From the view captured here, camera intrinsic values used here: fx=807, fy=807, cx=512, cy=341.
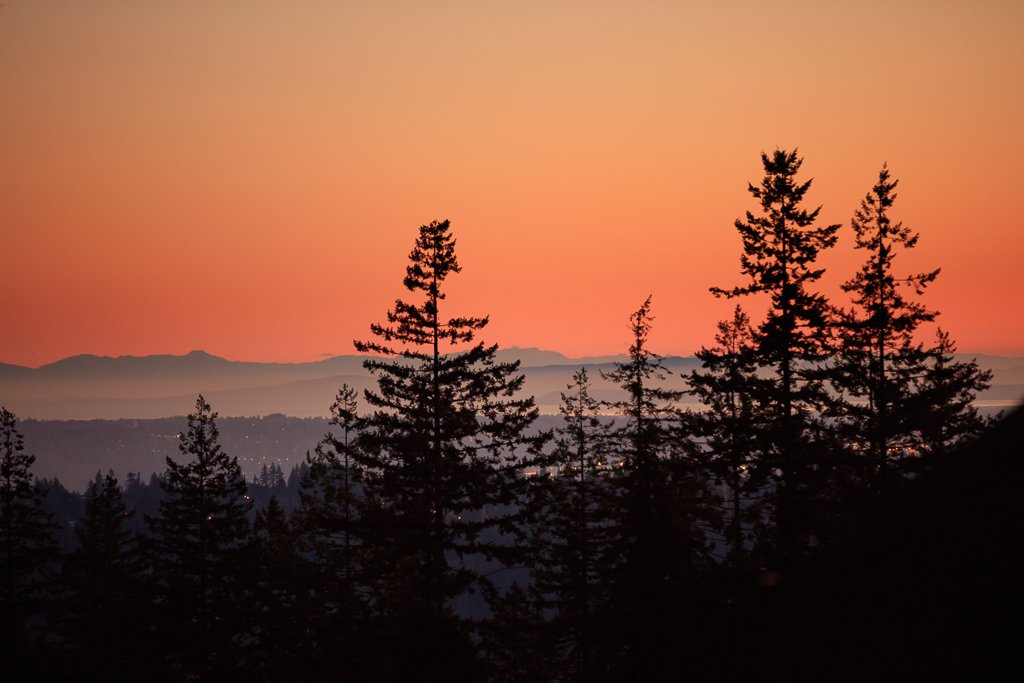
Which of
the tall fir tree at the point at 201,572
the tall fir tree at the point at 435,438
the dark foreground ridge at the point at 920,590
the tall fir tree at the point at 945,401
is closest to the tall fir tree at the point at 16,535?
the tall fir tree at the point at 201,572

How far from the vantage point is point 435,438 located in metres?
29.7

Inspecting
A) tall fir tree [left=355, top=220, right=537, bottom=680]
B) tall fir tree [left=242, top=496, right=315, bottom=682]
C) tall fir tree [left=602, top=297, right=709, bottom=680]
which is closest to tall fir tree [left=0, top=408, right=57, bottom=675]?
tall fir tree [left=242, top=496, right=315, bottom=682]

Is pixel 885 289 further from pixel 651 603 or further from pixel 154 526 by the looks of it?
pixel 154 526

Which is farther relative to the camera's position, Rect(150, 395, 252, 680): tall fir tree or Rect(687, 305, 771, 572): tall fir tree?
Rect(150, 395, 252, 680): tall fir tree

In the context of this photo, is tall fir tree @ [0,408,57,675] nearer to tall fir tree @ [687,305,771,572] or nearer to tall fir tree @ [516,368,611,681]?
tall fir tree @ [516,368,611,681]

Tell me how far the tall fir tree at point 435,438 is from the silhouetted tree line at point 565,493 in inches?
3.5

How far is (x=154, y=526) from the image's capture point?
133ft

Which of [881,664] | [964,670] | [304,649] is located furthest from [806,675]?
[304,649]

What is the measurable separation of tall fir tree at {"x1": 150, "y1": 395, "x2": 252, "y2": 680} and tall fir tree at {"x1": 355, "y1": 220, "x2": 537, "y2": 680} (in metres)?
9.25

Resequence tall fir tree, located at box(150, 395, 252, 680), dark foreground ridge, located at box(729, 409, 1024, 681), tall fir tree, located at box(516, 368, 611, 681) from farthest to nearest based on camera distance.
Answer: tall fir tree, located at box(150, 395, 252, 680)
tall fir tree, located at box(516, 368, 611, 681)
dark foreground ridge, located at box(729, 409, 1024, 681)

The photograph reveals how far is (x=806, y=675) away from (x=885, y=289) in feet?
93.9

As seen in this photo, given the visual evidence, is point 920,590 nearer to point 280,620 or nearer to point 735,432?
point 735,432

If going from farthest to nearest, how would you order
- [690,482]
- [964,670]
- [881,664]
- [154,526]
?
[154,526] → [690,482] → [881,664] → [964,670]

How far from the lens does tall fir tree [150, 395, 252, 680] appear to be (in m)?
35.5
